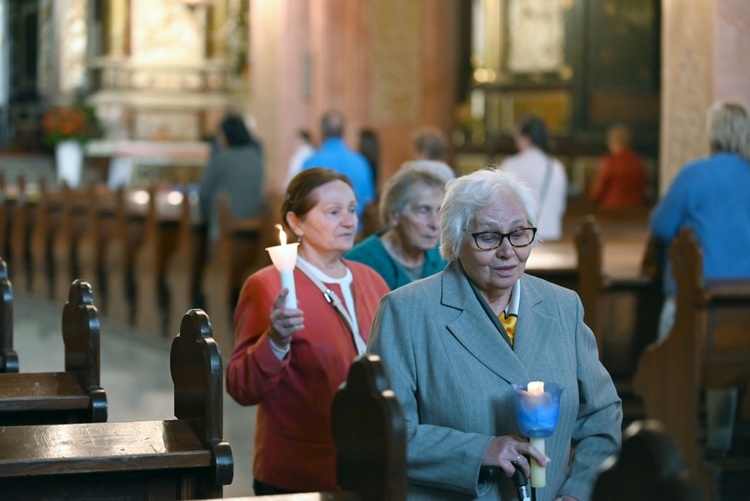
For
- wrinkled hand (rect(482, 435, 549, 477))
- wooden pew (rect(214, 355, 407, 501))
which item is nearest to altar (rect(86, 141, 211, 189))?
wrinkled hand (rect(482, 435, 549, 477))

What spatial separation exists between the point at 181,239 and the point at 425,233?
18.1ft

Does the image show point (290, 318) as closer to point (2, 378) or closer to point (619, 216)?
point (2, 378)

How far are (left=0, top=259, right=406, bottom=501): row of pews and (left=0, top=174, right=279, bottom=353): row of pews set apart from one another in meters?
4.88

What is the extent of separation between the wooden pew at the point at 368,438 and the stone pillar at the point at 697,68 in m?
5.58

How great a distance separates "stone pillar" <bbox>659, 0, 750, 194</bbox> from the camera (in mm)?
7465

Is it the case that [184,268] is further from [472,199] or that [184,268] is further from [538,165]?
[472,199]

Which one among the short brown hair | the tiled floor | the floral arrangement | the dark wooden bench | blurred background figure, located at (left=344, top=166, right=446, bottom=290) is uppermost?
the floral arrangement

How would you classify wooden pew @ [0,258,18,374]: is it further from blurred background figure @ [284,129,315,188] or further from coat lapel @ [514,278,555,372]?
blurred background figure @ [284,129,315,188]

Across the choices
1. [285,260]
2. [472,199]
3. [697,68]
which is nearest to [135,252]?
[697,68]

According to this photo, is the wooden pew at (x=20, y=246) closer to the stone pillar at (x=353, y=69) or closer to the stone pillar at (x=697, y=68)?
the stone pillar at (x=353, y=69)

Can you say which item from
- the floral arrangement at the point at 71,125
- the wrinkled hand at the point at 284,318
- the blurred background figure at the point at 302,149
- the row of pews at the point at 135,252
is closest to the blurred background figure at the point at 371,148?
the blurred background figure at the point at 302,149

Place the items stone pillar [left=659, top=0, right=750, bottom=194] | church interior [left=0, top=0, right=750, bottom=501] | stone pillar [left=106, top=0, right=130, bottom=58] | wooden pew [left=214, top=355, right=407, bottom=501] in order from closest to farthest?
1. wooden pew [left=214, top=355, right=407, bottom=501]
2. church interior [left=0, top=0, right=750, bottom=501]
3. stone pillar [left=659, top=0, right=750, bottom=194]
4. stone pillar [left=106, top=0, right=130, bottom=58]

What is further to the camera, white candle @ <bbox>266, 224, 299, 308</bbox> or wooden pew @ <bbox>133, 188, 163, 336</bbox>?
wooden pew @ <bbox>133, 188, 163, 336</bbox>

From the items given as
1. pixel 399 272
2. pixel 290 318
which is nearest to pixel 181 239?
pixel 399 272
